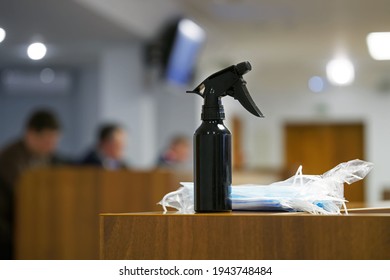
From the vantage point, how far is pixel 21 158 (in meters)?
3.58

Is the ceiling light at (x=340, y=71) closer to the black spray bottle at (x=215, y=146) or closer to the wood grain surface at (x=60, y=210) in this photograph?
the wood grain surface at (x=60, y=210)

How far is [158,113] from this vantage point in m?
7.60

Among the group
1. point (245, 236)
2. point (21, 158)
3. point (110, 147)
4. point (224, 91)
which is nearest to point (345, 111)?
point (110, 147)

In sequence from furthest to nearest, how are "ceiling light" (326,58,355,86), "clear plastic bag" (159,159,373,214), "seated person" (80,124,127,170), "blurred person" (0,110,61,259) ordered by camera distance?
"ceiling light" (326,58,355,86) → "seated person" (80,124,127,170) → "blurred person" (0,110,61,259) → "clear plastic bag" (159,159,373,214)

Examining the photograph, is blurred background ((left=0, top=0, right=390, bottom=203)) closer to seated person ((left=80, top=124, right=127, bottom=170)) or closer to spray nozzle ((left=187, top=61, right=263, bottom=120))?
seated person ((left=80, top=124, right=127, bottom=170))

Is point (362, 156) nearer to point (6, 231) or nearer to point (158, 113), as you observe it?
point (158, 113)

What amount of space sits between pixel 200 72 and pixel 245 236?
20.8ft

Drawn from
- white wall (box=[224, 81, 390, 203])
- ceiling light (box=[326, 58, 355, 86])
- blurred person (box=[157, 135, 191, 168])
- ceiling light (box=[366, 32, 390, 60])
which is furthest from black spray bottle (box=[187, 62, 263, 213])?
white wall (box=[224, 81, 390, 203])

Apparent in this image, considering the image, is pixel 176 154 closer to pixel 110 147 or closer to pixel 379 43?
pixel 110 147

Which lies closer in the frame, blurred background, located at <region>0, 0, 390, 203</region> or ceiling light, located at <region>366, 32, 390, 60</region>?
blurred background, located at <region>0, 0, 390, 203</region>

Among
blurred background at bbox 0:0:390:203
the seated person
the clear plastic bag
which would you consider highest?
blurred background at bbox 0:0:390:203

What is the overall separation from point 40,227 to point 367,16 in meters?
3.77

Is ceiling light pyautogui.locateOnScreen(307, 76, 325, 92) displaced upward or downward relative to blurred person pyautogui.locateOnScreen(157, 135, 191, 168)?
upward

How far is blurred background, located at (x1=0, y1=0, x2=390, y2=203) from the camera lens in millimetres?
5215
